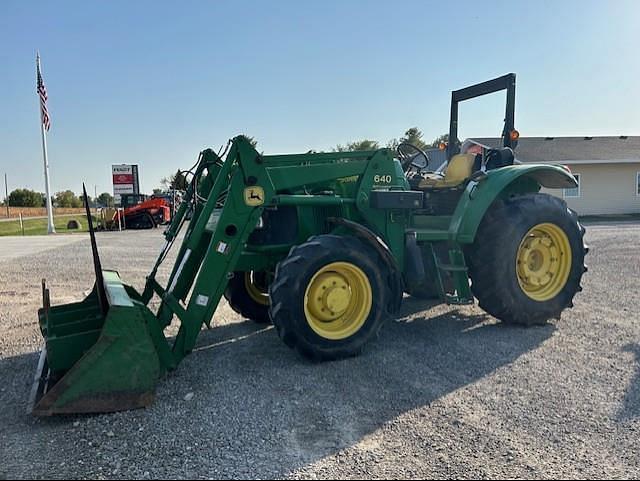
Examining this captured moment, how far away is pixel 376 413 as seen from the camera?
132 inches

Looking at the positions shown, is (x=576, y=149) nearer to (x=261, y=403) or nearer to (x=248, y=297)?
(x=248, y=297)

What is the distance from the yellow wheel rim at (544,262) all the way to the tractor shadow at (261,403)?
0.47m

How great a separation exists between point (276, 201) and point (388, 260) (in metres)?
1.10

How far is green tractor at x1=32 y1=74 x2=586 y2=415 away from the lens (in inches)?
140

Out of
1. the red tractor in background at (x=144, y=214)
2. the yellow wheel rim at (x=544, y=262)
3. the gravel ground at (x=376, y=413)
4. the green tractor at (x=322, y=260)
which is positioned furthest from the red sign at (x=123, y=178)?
the yellow wheel rim at (x=544, y=262)

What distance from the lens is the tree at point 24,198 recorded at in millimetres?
61750

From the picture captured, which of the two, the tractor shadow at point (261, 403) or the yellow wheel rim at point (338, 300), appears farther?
the yellow wheel rim at point (338, 300)

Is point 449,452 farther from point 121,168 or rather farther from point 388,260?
point 121,168

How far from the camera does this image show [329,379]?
3.92m

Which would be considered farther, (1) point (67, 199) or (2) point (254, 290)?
(1) point (67, 199)

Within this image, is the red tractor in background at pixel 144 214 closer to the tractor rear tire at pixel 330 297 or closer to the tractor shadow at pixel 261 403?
the tractor shadow at pixel 261 403

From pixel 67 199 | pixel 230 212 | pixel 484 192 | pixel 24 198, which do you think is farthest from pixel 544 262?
pixel 67 199

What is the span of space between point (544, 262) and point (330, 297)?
2.73 m

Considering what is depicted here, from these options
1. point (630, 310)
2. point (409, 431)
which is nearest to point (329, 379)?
point (409, 431)
